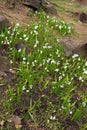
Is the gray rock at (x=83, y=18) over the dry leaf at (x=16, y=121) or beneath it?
beneath

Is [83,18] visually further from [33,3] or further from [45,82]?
[45,82]

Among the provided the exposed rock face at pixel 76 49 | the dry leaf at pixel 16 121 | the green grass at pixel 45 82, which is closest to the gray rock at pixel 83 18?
the exposed rock face at pixel 76 49

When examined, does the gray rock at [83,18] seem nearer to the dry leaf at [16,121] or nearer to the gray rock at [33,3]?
the gray rock at [33,3]

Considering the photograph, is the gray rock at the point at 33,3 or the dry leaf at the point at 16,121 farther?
the gray rock at the point at 33,3

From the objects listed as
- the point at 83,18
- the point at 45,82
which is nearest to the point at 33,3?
the point at 83,18

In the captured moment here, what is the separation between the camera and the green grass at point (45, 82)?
445 centimetres

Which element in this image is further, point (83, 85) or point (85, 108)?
point (83, 85)

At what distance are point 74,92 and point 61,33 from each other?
113 inches

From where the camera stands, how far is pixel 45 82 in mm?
4965

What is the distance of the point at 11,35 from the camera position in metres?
5.88

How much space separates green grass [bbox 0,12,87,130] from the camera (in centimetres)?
445

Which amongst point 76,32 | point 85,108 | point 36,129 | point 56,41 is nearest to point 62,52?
point 56,41

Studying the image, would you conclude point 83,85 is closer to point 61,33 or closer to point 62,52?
point 62,52

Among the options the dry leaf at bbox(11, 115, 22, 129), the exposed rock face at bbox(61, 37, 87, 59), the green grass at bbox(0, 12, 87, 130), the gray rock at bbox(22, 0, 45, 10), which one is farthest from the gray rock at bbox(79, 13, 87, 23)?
the dry leaf at bbox(11, 115, 22, 129)
